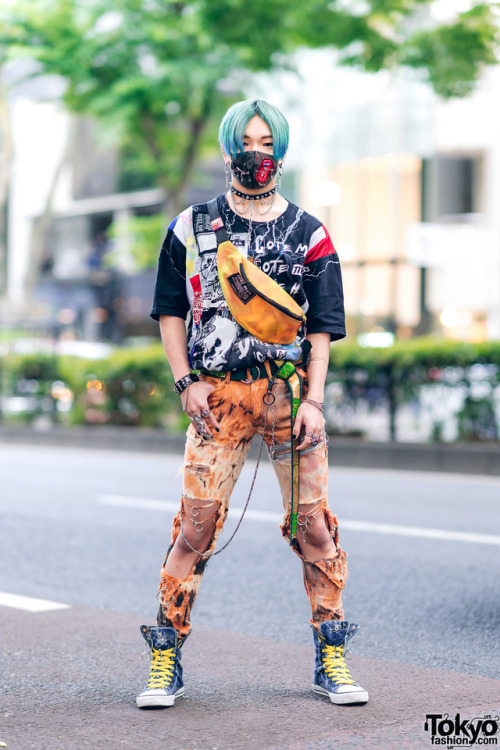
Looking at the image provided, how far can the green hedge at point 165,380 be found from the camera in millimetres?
12820

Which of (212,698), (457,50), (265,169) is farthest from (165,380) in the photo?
(265,169)

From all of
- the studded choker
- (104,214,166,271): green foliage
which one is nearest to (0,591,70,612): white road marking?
the studded choker

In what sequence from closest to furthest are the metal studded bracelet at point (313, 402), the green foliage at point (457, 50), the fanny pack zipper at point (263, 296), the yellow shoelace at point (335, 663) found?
the fanny pack zipper at point (263, 296) < the metal studded bracelet at point (313, 402) < the yellow shoelace at point (335, 663) < the green foliage at point (457, 50)

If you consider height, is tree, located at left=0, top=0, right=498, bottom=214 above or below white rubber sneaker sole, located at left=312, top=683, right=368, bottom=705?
above

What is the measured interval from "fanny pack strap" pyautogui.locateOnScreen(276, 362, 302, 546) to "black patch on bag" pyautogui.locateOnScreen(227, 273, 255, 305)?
25 cm

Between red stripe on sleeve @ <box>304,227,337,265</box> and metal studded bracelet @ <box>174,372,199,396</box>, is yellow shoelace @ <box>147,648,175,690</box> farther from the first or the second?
red stripe on sleeve @ <box>304,227,337,265</box>

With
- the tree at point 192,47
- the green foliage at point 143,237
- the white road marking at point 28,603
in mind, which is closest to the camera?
the white road marking at point 28,603

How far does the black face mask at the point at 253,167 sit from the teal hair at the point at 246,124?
2cm

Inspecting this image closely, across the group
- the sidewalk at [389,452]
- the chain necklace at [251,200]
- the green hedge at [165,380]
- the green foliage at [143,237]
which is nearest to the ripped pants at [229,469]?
the chain necklace at [251,200]

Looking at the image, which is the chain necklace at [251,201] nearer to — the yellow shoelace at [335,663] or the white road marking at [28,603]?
the yellow shoelace at [335,663]

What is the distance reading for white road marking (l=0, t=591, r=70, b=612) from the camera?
5461 millimetres

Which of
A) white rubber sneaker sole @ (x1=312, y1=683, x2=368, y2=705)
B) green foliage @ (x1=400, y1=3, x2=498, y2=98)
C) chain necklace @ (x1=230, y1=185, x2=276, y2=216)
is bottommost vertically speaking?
white rubber sneaker sole @ (x1=312, y1=683, x2=368, y2=705)

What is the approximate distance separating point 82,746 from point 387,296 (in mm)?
26357

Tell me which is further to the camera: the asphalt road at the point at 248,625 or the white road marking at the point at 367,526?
the white road marking at the point at 367,526
